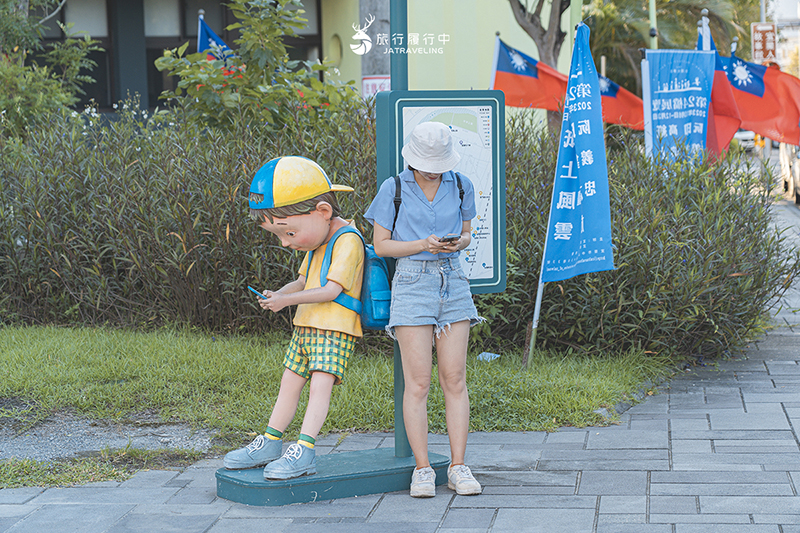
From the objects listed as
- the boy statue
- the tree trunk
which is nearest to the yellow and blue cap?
the boy statue

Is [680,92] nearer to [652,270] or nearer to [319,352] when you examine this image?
[652,270]

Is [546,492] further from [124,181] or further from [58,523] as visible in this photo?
[124,181]

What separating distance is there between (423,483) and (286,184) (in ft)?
4.52

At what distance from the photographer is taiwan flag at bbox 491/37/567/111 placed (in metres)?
8.93

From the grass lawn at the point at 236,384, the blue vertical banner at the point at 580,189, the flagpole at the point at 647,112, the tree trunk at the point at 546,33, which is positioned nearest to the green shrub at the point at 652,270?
the grass lawn at the point at 236,384

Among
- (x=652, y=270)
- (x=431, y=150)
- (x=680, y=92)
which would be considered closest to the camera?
(x=431, y=150)

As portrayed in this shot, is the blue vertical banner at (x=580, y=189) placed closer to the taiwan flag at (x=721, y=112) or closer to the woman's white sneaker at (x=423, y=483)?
the woman's white sneaker at (x=423, y=483)

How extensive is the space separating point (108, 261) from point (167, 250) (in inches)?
26.5

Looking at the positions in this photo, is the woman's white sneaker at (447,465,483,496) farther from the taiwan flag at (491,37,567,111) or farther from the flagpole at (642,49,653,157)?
the taiwan flag at (491,37,567,111)

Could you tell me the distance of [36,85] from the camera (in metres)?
9.10

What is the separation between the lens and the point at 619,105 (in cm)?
959

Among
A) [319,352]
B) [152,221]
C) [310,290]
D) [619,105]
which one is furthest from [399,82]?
[619,105]

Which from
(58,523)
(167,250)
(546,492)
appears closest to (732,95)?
(167,250)

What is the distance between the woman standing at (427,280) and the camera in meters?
3.78
